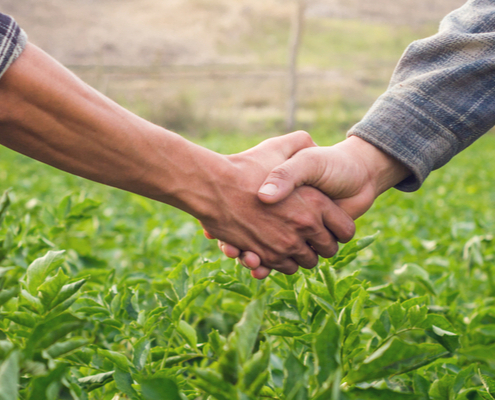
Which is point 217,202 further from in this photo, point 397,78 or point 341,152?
point 397,78

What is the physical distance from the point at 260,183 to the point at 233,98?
1172cm

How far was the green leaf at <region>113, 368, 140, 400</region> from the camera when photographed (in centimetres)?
65

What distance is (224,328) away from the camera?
1.08 m

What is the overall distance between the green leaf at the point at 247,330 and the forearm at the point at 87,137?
70 cm

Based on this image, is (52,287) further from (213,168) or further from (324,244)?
(324,244)

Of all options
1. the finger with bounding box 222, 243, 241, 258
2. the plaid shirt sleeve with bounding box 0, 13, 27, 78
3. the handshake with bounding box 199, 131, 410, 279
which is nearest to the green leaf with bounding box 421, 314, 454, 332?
the handshake with bounding box 199, 131, 410, 279

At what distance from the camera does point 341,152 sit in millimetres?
1471

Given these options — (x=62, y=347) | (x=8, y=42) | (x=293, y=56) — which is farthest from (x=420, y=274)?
(x=293, y=56)

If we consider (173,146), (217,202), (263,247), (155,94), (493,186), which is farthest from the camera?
(155,94)

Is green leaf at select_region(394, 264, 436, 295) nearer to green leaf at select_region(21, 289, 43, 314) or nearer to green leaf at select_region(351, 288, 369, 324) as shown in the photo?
green leaf at select_region(351, 288, 369, 324)

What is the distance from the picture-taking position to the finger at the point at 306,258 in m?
1.45

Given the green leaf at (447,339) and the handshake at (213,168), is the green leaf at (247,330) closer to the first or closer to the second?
the green leaf at (447,339)

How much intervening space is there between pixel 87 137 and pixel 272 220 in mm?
594

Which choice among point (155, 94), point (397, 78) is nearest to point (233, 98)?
point (155, 94)
